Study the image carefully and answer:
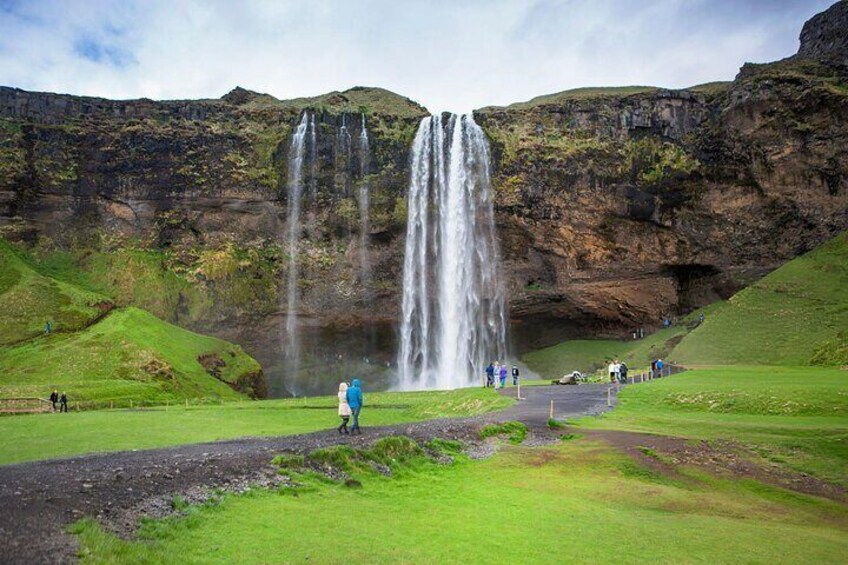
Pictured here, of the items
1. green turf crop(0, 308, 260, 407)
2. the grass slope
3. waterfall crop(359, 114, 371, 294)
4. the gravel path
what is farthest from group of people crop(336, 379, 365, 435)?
waterfall crop(359, 114, 371, 294)

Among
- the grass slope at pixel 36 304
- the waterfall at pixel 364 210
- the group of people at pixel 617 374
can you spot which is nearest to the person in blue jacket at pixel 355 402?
the group of people at pixel 617 374

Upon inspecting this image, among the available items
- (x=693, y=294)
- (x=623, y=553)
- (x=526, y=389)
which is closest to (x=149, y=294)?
(x=526, y=389)

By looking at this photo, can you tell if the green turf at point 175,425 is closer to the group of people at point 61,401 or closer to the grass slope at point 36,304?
the group of people at point 61,401

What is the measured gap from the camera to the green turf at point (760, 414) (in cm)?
1664

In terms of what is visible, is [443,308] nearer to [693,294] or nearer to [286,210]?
[286,210]

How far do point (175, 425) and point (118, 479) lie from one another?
14.6 meters

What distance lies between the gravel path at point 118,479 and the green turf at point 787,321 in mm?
31753

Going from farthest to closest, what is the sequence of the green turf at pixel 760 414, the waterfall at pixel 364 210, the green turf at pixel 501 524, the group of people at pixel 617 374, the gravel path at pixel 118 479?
the waterfall at pixel 364 210, the group of people at pixel 617 374, the green turf at pixel 760 414, the green turf at pixel 501 524, the gravel path at pixel 118 479

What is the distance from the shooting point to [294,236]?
71250 millimetres

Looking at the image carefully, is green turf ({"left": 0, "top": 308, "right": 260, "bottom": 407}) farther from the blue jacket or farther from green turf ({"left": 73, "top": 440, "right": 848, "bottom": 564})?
green turf ({"left": 73, "top": 440, "right": 848, "bottom": 564})

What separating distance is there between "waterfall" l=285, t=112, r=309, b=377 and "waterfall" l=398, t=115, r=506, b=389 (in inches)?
494

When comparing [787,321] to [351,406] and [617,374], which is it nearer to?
[617,374]

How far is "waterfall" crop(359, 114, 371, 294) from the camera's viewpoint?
69125 mm

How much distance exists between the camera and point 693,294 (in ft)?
229
